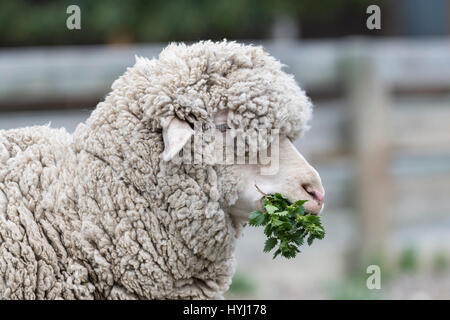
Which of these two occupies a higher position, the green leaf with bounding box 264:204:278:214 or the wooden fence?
the wooden fence

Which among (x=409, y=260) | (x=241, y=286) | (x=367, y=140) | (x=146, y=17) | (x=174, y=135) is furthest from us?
(x=146, y=17)

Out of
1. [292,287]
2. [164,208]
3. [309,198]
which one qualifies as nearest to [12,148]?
[164,208]

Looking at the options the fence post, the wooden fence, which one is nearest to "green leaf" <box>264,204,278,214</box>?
the wooden fence

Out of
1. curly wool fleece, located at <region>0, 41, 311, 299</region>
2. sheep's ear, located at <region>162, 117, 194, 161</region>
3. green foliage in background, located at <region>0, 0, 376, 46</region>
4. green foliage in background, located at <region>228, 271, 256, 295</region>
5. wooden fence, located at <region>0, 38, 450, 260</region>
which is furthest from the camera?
green foliage in background, located at <region>0, 0, 376, 46</region>

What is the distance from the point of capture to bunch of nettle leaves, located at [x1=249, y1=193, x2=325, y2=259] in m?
2.86

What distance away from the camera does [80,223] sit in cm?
288

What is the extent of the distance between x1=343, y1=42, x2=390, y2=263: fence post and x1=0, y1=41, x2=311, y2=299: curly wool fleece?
4.29 metres

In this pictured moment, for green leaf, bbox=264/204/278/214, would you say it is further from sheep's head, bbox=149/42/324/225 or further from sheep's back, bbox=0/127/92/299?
sheep's back, bbox=0/127/92/299

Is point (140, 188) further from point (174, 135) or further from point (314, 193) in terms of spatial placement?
point (314, 193)

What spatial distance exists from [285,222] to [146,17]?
945 cm

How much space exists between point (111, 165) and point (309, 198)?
0.75 metres

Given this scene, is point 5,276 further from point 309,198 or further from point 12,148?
point 309,198

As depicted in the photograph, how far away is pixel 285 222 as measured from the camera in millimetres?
2857

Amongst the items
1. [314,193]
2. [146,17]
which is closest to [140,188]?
[314,193]
